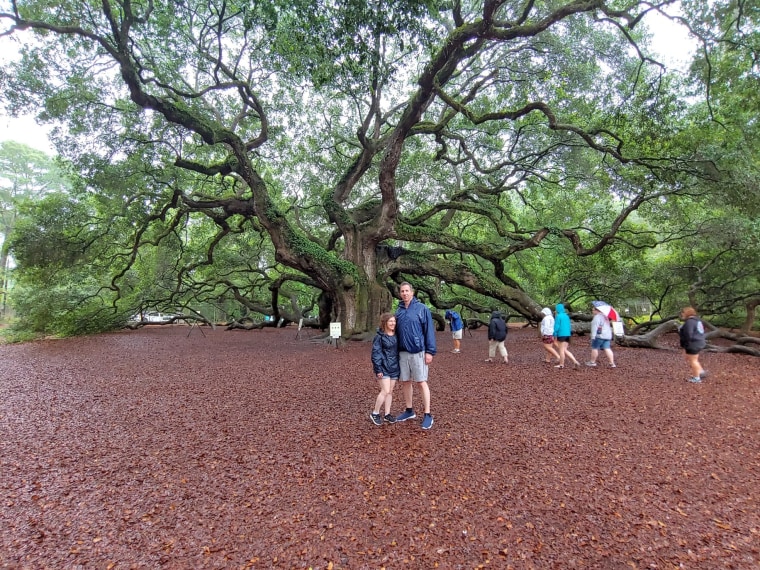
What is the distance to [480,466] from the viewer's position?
3053mm

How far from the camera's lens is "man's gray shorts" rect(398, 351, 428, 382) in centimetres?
391

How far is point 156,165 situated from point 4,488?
35.2 ft

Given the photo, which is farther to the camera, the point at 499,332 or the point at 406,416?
the point at 499,332

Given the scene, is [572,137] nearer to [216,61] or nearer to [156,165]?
[216,61]

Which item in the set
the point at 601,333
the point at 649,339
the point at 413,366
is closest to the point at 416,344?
the point at 413,366

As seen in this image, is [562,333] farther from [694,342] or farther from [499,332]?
[694,342]

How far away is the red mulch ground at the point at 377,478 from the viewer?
2080mm

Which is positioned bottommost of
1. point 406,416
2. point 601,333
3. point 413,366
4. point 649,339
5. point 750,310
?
point 406,416

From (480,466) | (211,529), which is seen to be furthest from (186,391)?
(480,466)

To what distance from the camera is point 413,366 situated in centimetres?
394

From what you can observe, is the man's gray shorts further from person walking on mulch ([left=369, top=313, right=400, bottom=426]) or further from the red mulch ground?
the red mulch ground

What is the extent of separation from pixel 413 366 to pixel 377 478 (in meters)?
1.30

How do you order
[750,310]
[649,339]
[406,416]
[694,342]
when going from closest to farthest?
1. [406,416]
2. [694,342]
3. [649,339]
4. [750,310]

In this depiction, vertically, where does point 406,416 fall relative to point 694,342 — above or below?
below
